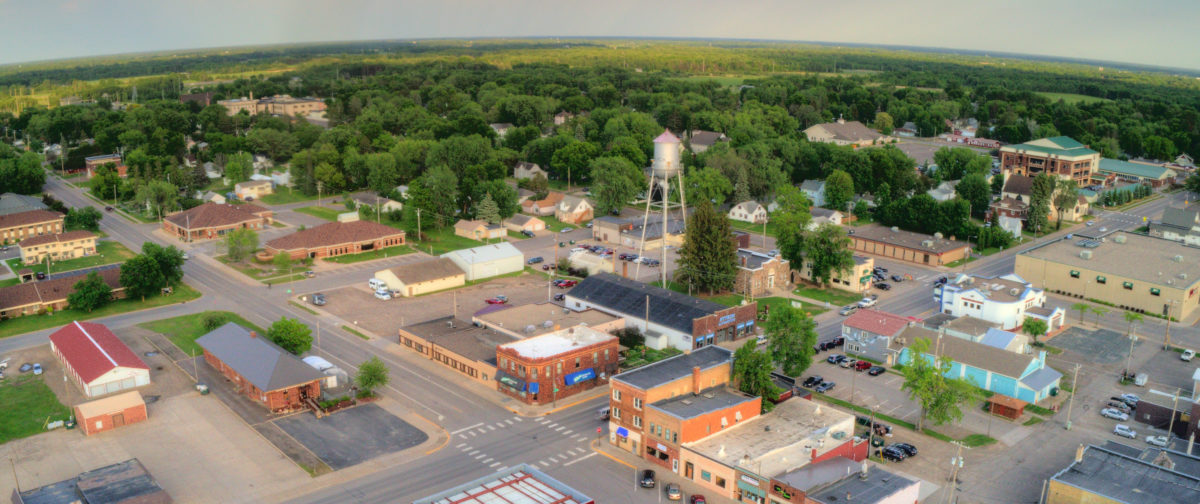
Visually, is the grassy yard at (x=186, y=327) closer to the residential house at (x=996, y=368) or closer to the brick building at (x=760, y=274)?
the brick building at (x=760, y=274)

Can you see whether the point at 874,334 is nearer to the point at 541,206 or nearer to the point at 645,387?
the point at 645,387

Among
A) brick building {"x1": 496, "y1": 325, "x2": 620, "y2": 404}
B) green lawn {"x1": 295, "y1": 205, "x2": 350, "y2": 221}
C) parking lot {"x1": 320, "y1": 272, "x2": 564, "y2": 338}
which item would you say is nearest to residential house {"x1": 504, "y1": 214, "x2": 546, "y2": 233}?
parking lot {"x1": 320, "y1": 272, "x2": 564, "y2": 338}

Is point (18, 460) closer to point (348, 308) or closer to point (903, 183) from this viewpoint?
point (348, 308)

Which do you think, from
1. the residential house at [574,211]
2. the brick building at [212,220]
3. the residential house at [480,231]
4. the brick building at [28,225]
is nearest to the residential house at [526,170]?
the residential house at [574,211]

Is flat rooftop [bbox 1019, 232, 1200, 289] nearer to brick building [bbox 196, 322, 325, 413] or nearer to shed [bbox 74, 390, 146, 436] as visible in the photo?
brick building [bbox 196, 322, 325, 413]

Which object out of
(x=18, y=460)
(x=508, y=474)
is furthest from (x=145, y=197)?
(x=508, y=474)

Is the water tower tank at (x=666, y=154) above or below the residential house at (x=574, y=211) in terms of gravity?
above
